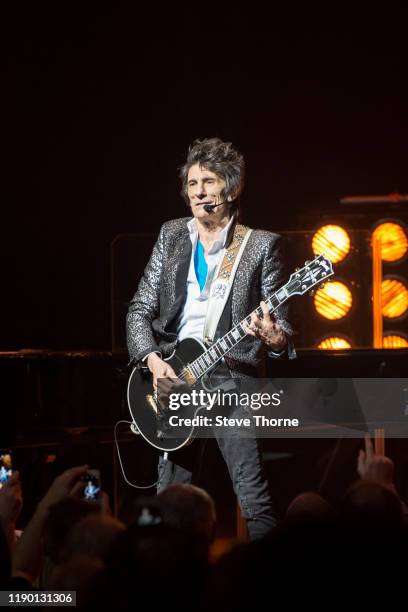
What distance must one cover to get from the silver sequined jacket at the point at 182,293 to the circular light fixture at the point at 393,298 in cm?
232

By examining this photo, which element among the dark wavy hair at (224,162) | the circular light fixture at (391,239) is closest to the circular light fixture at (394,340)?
the circular light fixture at (391,239)

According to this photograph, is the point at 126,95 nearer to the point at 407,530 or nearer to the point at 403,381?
the point at 403,381

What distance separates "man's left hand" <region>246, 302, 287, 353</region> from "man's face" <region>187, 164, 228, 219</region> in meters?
0.48

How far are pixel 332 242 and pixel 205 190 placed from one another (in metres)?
2.27

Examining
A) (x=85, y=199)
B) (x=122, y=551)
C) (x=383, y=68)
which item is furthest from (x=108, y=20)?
(x=122, y=551)

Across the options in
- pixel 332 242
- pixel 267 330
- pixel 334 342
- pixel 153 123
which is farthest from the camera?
pixel 153 123

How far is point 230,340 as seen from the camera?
3.85 metres

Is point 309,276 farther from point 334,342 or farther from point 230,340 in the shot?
point 334,342

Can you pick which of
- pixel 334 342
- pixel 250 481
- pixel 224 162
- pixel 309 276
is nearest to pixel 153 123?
pixel 334 342

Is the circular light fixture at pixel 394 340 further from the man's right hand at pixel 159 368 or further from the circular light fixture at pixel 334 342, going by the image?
the man's right hand at pixel 159 368

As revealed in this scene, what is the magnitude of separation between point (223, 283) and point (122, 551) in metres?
2.18

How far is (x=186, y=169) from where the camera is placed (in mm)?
4047

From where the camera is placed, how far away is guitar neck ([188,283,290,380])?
3840 millimetres

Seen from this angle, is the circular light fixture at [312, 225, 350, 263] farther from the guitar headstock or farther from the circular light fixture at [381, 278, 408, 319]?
the guitar headstock
